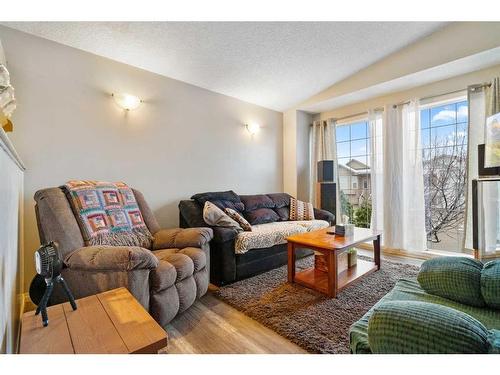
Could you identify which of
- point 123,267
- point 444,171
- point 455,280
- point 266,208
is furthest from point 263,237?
point 444,171

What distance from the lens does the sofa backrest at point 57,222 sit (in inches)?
63.7

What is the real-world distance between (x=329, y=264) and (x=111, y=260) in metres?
1.67

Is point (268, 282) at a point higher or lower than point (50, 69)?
lower

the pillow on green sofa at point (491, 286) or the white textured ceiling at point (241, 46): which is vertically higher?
the white textured ceiling at point (241, 46)

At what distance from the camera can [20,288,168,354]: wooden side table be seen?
35.1 inches

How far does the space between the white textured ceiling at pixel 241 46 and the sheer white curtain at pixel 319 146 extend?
1.02 m

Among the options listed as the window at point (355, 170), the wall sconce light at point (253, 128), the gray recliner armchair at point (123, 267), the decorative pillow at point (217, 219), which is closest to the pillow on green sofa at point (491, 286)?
the gray recliner armchair at point (123, 267)

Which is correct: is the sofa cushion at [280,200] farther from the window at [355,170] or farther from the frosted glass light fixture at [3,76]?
the frosted glass light fixture at [3,76]

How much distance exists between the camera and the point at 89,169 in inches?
97.2

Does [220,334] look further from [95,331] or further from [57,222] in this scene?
[57,222]

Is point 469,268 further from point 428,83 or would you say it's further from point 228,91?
point 228,91
